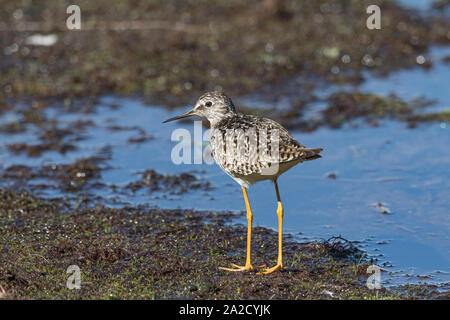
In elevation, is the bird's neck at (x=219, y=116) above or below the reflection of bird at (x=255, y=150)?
above

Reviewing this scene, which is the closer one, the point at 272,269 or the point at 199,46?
the point at 272,269

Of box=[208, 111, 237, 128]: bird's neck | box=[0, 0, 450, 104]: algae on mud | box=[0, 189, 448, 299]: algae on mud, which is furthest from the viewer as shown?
box=[0, 0, 450, 104]: algae on mud

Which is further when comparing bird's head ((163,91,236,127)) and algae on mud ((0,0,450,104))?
algae on mud ((0,0,450,104))

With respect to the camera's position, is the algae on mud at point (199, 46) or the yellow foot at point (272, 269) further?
the algae on mud at point (199, 46)

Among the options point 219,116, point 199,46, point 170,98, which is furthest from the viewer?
point 199,46

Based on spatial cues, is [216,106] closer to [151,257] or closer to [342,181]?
[151,257]

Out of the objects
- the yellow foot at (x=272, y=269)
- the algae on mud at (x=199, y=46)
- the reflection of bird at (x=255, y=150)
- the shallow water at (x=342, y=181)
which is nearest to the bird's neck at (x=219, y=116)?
the reflection of bird at (x=255, y=150)

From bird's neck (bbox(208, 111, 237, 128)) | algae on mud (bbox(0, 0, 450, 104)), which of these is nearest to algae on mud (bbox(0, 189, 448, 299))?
bird's neck (bbox(208, 111, 237, 128))

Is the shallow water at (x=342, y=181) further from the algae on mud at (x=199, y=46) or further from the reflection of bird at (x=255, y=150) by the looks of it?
the reflection of bird at (x=255, y=150)

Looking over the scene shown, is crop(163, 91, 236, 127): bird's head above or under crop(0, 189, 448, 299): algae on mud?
above

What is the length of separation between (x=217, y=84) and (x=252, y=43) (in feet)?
6.19

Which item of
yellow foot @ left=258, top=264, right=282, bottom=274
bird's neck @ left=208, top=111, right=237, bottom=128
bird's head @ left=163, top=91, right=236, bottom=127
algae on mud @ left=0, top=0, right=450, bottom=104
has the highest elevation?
algae on mud @ left=0, top=0, right=450, bottom=104

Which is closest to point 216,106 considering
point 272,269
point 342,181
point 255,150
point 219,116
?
point 219,116

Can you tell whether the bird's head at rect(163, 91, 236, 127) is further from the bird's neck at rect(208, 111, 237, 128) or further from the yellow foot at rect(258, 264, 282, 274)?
the yellow foot at rect(258, 264, 282, 274)
